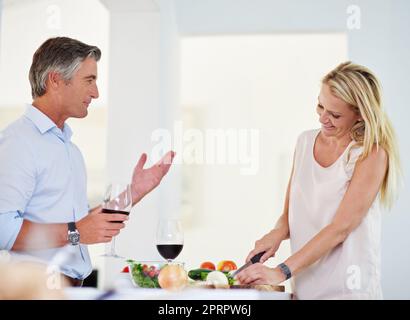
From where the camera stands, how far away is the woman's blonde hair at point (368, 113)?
134 centimetres

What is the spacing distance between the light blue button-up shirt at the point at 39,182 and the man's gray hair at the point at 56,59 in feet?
0.41

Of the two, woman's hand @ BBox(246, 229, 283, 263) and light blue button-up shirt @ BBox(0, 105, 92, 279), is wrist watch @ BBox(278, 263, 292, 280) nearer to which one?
woman's hand @ BBox(246, 229, 283, 263)

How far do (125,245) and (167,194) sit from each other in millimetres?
287

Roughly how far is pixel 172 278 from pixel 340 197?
51cm

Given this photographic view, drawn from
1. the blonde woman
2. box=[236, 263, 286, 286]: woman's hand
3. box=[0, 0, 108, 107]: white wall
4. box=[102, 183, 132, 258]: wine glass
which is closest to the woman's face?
the blonde woman

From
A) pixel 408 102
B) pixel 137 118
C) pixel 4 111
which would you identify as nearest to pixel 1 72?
pixel 4 111

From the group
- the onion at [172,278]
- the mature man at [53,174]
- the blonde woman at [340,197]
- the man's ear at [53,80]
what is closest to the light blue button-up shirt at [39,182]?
the mature man at [53,174]

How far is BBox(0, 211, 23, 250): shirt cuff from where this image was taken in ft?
4.12

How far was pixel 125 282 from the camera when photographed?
1.32 m

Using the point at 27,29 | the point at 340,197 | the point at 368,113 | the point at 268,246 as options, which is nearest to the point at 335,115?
the point at 368,113

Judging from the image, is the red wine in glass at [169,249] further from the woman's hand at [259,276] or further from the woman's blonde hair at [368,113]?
the woman's blonde hair at [368,113]

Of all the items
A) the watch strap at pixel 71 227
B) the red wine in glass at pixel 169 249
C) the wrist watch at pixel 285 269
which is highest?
the watch strap at pixel 71 227

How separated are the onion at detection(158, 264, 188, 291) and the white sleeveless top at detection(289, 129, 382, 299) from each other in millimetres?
392

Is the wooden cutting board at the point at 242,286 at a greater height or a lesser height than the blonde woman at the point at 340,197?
lesser
